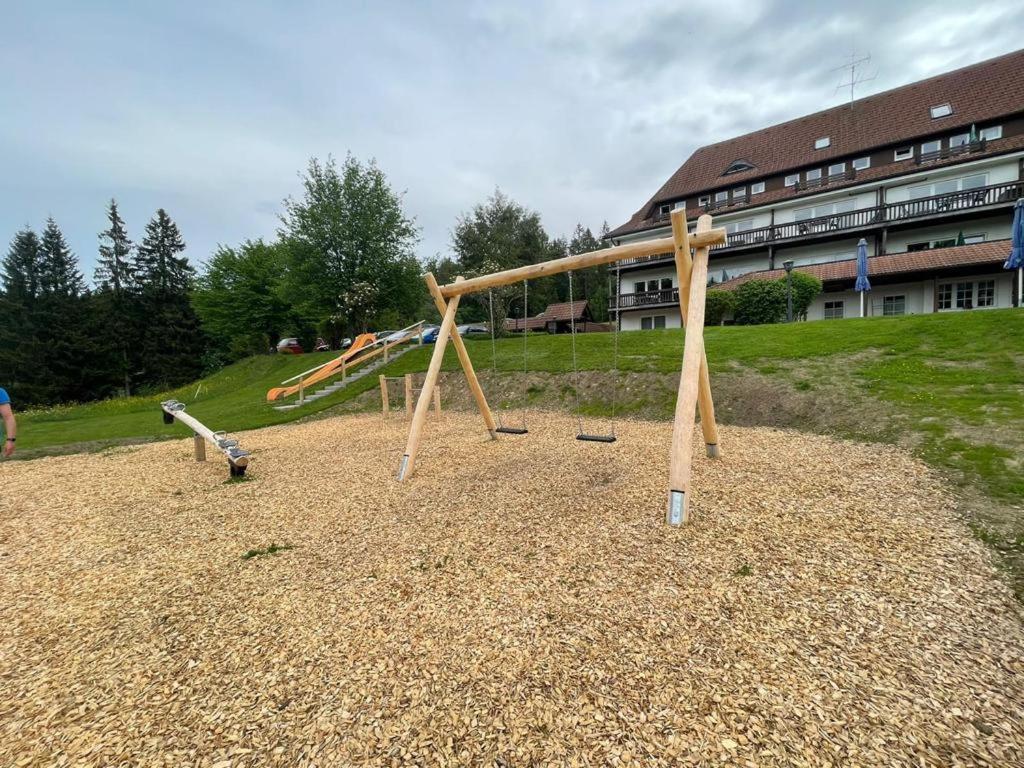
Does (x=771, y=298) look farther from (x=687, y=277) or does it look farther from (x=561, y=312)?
(x=561, y=312)

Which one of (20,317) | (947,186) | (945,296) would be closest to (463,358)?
(945,296)

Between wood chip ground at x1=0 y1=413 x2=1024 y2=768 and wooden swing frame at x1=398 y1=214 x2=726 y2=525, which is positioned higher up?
wooden swing frame at x1=398 y1=214 x2=726 y2=525

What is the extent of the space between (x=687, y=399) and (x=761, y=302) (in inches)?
792

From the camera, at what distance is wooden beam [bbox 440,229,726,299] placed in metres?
5.13

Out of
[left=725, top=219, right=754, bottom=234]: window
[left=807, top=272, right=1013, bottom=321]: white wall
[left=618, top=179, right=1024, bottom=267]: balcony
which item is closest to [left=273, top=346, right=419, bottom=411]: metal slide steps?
[left=618, top=179, right=1024, bottom=267]: balcony

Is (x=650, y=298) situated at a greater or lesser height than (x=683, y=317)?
greater

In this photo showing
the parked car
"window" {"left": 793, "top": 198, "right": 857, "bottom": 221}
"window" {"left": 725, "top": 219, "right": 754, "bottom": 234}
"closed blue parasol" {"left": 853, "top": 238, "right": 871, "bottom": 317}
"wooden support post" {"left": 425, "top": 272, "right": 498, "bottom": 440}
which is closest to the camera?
"wooden support post" {"left": 425, "top": 272, "right": 498, "bottom": 440}

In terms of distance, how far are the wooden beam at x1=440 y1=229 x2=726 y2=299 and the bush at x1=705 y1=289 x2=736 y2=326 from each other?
18.1m

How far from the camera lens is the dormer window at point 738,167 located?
30.4 m

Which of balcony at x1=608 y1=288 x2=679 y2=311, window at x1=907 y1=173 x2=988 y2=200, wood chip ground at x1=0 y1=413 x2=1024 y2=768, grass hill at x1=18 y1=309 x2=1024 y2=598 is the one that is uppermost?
window at x1=907 y1=173 x2=988 y2=200

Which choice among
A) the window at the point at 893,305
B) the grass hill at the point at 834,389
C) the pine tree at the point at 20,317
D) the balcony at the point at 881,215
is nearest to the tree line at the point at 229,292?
the pine tree at the point at 20,317

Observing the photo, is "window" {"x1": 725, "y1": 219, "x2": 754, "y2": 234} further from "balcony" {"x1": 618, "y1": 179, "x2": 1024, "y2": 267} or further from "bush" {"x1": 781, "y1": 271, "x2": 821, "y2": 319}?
"bush" {"x1": 781, "y1": 271, "x2": 821, "y2": 319}

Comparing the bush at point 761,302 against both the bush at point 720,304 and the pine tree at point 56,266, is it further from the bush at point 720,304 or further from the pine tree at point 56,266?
the pine tree at point 56,266

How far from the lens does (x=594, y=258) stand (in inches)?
236
